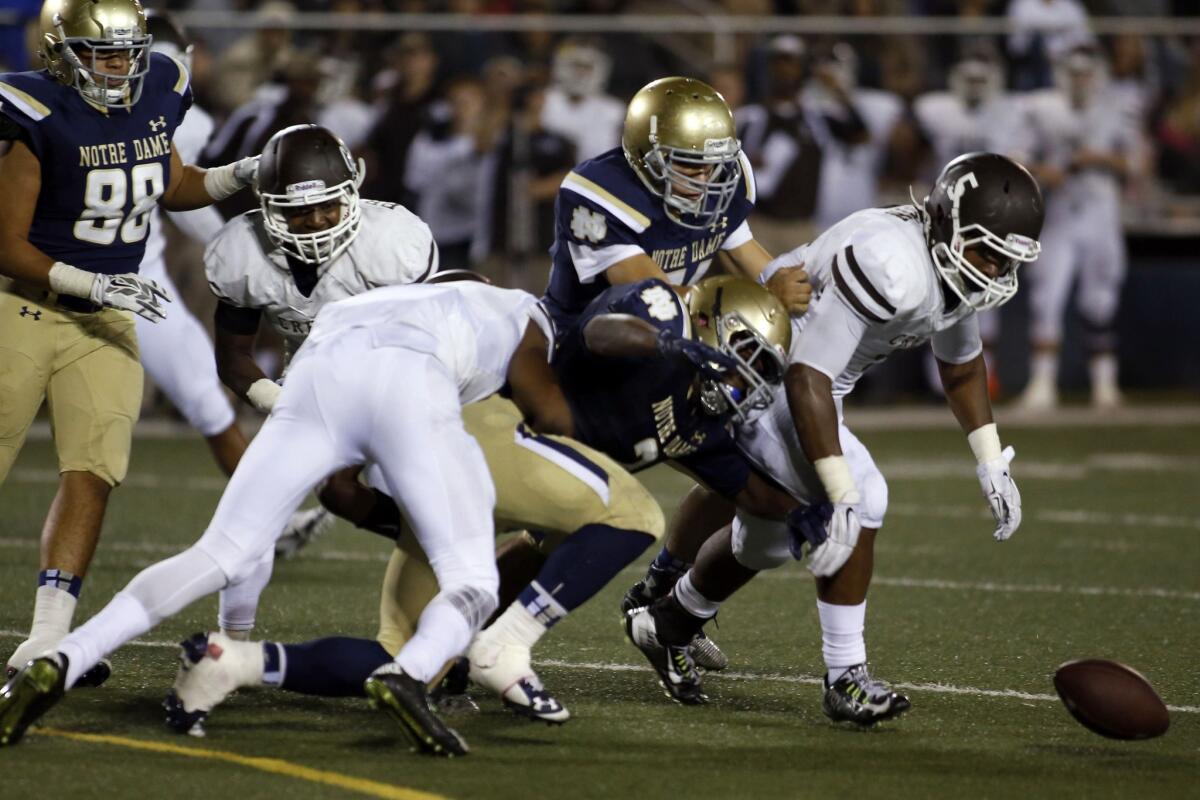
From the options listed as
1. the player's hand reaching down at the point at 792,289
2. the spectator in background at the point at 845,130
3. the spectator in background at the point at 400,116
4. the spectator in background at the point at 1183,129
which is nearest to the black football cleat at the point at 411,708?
the player's hand reaching down at the point at 792,289

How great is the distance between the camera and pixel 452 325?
3793 millimetres

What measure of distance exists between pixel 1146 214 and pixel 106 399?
870 cm

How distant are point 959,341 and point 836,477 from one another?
2.29 ft

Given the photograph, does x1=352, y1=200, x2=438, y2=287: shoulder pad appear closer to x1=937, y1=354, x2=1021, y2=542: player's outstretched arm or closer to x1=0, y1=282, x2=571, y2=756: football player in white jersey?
x1=0, y1=282, x2=571, y2=756: football player in white jersey

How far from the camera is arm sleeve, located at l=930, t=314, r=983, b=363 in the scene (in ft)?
14.7

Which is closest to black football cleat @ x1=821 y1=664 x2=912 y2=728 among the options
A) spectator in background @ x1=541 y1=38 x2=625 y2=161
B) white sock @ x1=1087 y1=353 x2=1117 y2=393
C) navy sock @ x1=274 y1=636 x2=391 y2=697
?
navy sock @ x1=274 y1=636 x2=391 y2=697

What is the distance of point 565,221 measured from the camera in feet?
15.0

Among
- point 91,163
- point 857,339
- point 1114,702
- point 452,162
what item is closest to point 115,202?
point 91,163

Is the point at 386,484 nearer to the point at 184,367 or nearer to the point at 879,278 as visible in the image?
the point at 879,278

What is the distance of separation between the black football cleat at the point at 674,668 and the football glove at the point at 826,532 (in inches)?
17.7

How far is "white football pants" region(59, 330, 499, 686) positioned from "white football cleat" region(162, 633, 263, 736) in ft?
0.32

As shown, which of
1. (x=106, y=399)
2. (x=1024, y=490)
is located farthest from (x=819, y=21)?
(x=106, y=399)

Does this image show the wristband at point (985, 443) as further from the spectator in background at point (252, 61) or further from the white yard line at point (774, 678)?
the spectator in background at point (252, 61)

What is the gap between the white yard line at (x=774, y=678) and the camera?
14.4 feet
